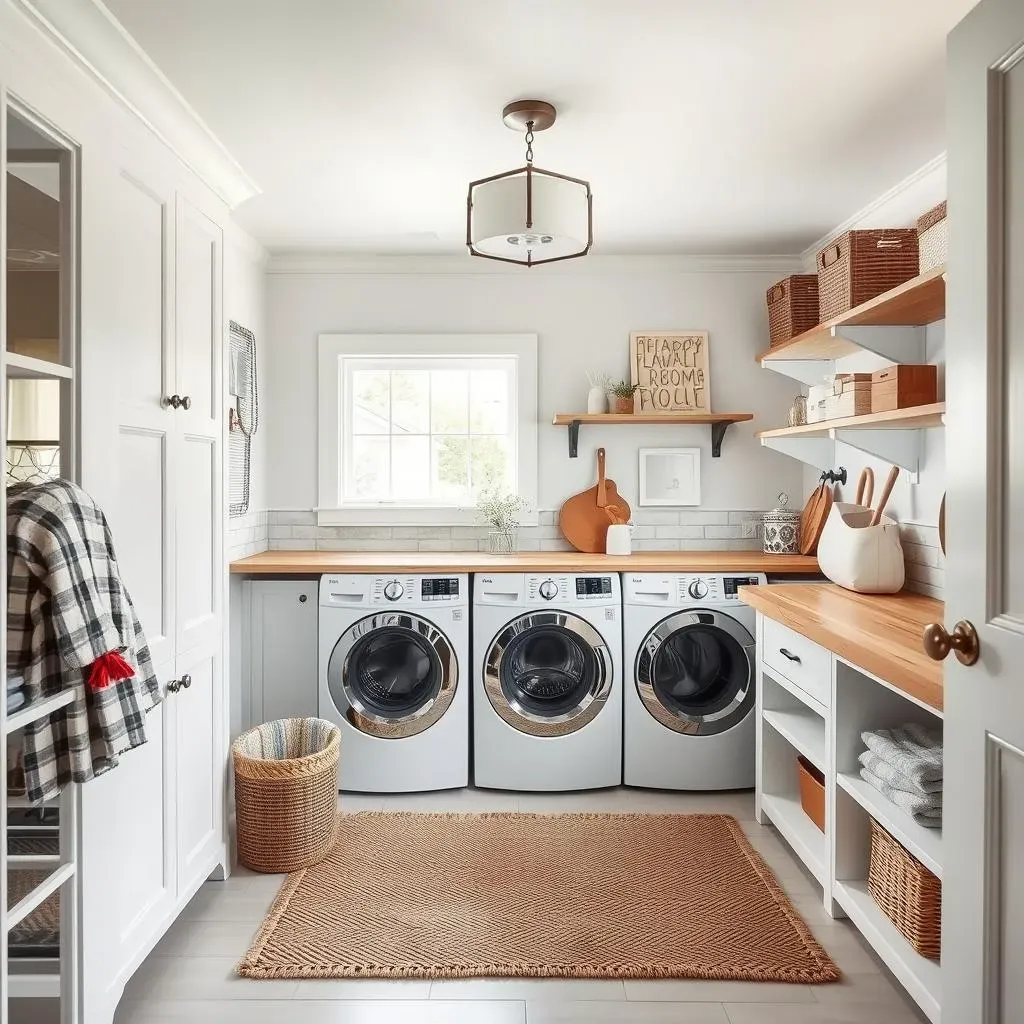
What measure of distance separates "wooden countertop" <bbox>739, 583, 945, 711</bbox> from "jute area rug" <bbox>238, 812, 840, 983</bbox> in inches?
34.3

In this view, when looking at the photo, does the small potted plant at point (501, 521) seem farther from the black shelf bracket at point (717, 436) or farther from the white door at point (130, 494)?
the white door at point (130, 494)

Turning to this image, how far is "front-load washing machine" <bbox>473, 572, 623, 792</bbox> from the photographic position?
10.8 ft

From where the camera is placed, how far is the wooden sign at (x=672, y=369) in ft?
12.7

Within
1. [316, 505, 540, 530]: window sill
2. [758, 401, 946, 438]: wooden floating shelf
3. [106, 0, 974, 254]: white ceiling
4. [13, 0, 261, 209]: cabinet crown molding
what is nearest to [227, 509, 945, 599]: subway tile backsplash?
[316, 505, 540, 530]: window sill

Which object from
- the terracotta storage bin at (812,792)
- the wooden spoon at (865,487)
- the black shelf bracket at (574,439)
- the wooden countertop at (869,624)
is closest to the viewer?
the wooden countertop at (869,624)

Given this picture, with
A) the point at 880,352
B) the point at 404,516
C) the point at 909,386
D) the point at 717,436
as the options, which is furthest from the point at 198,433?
the point at 717,436

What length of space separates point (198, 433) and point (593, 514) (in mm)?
1989

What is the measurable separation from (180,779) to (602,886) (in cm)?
134

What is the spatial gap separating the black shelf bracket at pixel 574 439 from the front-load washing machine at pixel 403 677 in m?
0.95

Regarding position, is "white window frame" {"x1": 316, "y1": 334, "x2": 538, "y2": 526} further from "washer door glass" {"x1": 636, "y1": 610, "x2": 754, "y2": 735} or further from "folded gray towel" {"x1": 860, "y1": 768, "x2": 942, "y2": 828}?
"folded gray towel" {"x1": 860, "y1": 768, "x2": 942, "y2": 828}

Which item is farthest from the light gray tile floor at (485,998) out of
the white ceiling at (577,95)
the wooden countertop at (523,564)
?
the white ceiling at (577,95)

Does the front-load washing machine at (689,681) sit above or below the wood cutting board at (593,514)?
below

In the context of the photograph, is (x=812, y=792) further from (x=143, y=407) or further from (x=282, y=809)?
(x=143, y=407)

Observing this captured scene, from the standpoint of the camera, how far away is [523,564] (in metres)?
3.33
